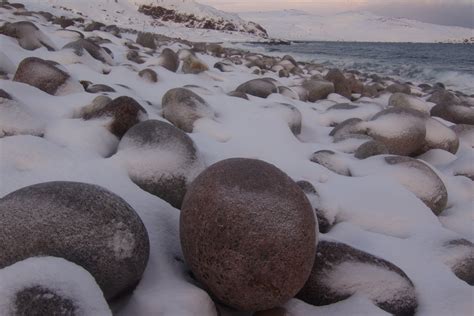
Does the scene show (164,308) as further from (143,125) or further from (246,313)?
(143,125)

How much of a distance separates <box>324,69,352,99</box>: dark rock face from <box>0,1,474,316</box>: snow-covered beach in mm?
2430

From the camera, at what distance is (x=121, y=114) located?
2496 mm

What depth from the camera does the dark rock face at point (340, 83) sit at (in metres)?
6.00

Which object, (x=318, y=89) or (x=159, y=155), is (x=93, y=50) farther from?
(x=159, y=155)

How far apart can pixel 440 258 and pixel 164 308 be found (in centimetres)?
129

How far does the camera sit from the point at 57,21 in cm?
888

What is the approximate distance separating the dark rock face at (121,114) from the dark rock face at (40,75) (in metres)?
0.74

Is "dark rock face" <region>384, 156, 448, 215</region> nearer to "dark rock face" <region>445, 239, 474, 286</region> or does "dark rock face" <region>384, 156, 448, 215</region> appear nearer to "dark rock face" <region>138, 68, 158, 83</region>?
"dark rock face" <region>445, 239, 474, 286</region>

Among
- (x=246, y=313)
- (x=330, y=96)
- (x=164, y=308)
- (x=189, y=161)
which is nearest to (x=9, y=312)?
(x=164, y=308)

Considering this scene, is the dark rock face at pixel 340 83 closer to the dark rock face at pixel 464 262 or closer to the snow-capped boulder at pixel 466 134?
the snow-capped boulder at pixel 466 134

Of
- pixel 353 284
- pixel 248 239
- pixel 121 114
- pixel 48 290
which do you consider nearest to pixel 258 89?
pixel 121 114

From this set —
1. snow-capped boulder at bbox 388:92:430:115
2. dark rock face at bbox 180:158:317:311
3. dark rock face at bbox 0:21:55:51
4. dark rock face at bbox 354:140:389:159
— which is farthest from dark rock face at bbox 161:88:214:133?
snow-capped boulder at bbox 388:92:430:115

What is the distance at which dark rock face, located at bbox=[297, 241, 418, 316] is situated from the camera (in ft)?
5.42

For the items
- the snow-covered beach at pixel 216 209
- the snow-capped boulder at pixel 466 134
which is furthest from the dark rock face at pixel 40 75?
the snow-capped boulder at pixel 466 134
